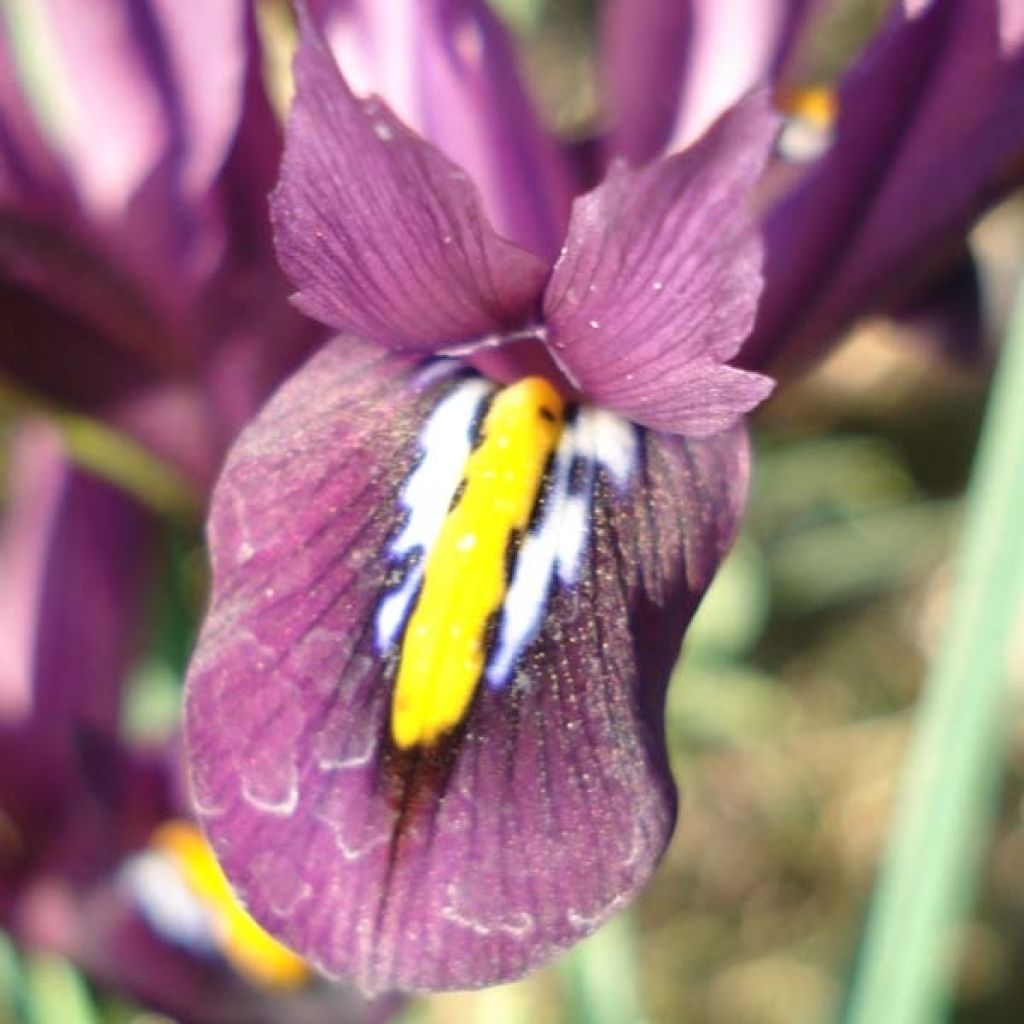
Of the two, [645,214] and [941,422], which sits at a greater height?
[645,214]

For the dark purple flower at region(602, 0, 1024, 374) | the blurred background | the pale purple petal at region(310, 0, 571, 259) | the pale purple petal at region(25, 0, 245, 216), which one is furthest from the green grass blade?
the blurred background

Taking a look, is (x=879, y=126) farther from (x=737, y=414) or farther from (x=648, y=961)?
(x=648, y=961)

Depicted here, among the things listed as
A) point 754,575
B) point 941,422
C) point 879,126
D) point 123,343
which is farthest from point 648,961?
point 879,126

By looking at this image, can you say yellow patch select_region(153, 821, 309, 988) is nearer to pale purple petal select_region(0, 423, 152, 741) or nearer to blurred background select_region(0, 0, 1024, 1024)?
pale purple petal select_region(0, 423, 152, 741)

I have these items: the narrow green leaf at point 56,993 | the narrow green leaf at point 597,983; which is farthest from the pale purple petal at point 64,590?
the narrow green leaf at point 597,983

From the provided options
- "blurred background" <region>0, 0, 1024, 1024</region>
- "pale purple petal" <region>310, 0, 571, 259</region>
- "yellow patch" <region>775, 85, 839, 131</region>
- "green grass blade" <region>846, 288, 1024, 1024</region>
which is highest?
"pale purple petal" <region>310, 0, 571, 259</region>

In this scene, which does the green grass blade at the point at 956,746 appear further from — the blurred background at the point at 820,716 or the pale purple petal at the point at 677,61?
the blurred background at the point at 820,716

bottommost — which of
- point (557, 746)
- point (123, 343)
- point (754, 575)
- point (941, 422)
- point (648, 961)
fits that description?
point (648, 961)
